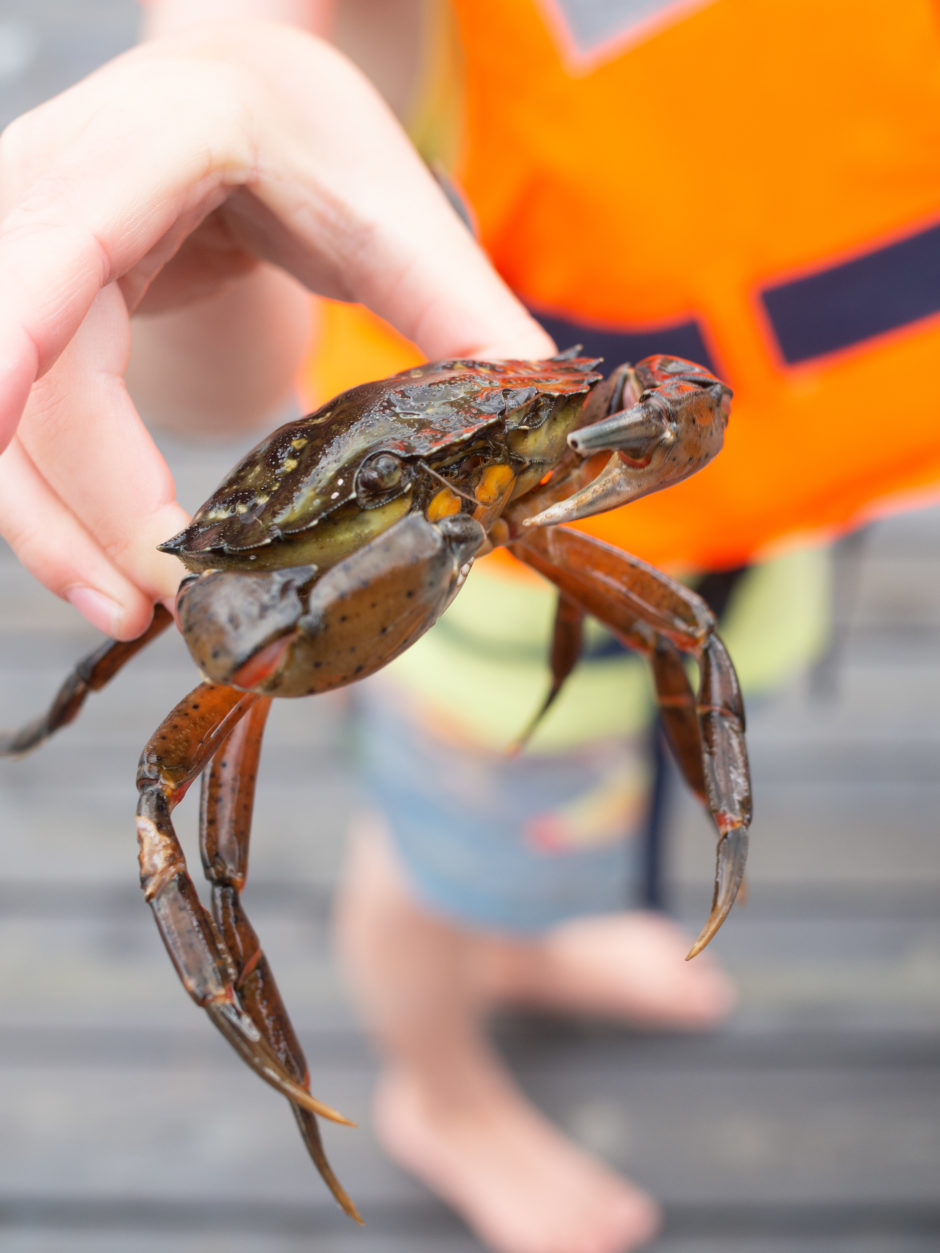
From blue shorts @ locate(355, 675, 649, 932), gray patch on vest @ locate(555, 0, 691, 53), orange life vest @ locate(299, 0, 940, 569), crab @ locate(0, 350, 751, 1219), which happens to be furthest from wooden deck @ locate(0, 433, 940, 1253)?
gray patch on vest @ locate(555, 0, 691, 53)

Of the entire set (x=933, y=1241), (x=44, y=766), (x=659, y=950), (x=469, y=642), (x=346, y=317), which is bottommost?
(x=933, y=1241)

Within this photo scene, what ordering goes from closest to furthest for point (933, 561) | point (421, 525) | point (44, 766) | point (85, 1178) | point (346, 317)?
1. point (421, 525)
2. point (346, 317)
3. point (85, 1178)
4. point (44, 766)
5. point (933, 561)

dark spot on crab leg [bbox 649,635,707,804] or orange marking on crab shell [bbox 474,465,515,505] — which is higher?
orange marking on crab shell [bbox 474,465,515,505]

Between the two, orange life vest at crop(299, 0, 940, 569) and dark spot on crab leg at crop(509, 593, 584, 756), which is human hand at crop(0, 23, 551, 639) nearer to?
dark spot on crab leg at crop(509, 593, 584, 756)

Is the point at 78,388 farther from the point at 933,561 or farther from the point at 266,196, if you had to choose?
the point at 933,561

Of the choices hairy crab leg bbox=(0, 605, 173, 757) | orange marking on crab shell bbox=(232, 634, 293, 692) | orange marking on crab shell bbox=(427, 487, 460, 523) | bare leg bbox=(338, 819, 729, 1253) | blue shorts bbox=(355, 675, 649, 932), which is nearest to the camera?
orange marking on crab shell bbox=(232, 634, 293, 692)

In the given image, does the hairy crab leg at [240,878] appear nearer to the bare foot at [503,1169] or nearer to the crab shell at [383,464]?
the crab shell at [383,464]

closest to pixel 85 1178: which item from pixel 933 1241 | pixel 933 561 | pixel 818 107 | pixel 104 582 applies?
pixel 933 1241

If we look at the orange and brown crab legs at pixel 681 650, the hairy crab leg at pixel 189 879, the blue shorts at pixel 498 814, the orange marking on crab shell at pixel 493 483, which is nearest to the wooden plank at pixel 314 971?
the blue shorts at pixel 498 814
